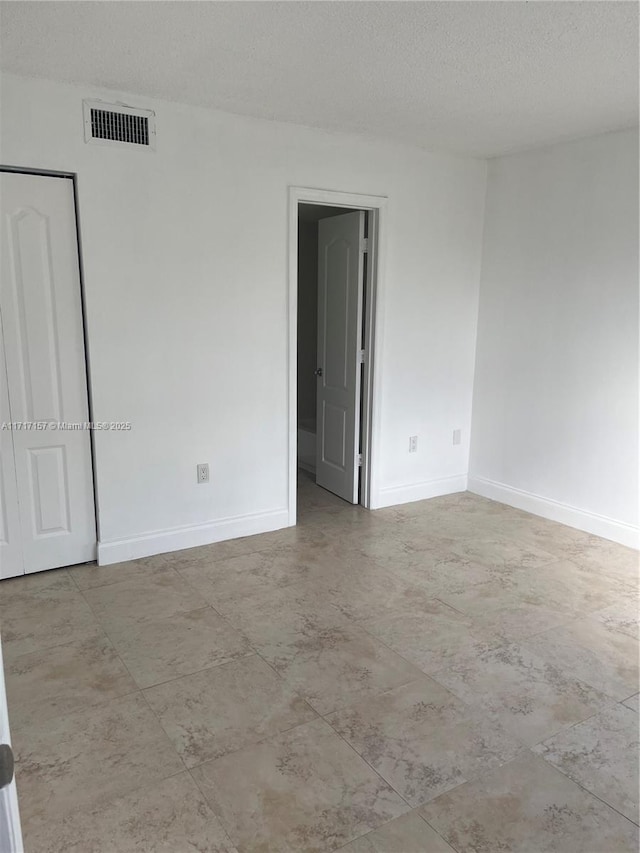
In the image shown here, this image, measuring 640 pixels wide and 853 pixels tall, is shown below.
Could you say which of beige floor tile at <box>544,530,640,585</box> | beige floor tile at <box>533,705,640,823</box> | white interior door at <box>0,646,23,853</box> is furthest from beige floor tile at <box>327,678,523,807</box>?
beige floor tile at <box>544,530,640,585</box>

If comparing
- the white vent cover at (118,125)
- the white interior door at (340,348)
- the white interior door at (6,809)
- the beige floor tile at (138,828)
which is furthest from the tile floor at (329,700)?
the white vent cover at (118,125)

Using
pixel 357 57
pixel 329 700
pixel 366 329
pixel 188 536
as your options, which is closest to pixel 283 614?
pixel 329 700

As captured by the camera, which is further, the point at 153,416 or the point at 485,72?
the point at 153,416

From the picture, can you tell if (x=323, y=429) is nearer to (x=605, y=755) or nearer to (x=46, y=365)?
(x=46, y=365)

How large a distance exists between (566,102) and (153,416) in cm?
287

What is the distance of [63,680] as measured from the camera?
8.57 ft

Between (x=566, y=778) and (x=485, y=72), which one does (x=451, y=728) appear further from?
(x=485, y=72)

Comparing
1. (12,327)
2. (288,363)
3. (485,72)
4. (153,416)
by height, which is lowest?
(153,416)

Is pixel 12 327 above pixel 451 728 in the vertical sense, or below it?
above

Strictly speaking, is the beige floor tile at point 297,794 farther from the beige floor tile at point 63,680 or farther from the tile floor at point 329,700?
the beige floor tile at point 63,680

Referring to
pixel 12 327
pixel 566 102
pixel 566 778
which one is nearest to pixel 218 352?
pixel 12 327

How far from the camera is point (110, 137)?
3336mm

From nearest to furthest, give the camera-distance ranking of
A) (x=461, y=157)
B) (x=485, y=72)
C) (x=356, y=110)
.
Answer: (x=485, y=72) < (x=356, y=110) < (x=461, y=157)

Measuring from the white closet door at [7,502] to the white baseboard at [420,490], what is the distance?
2.47 meters
